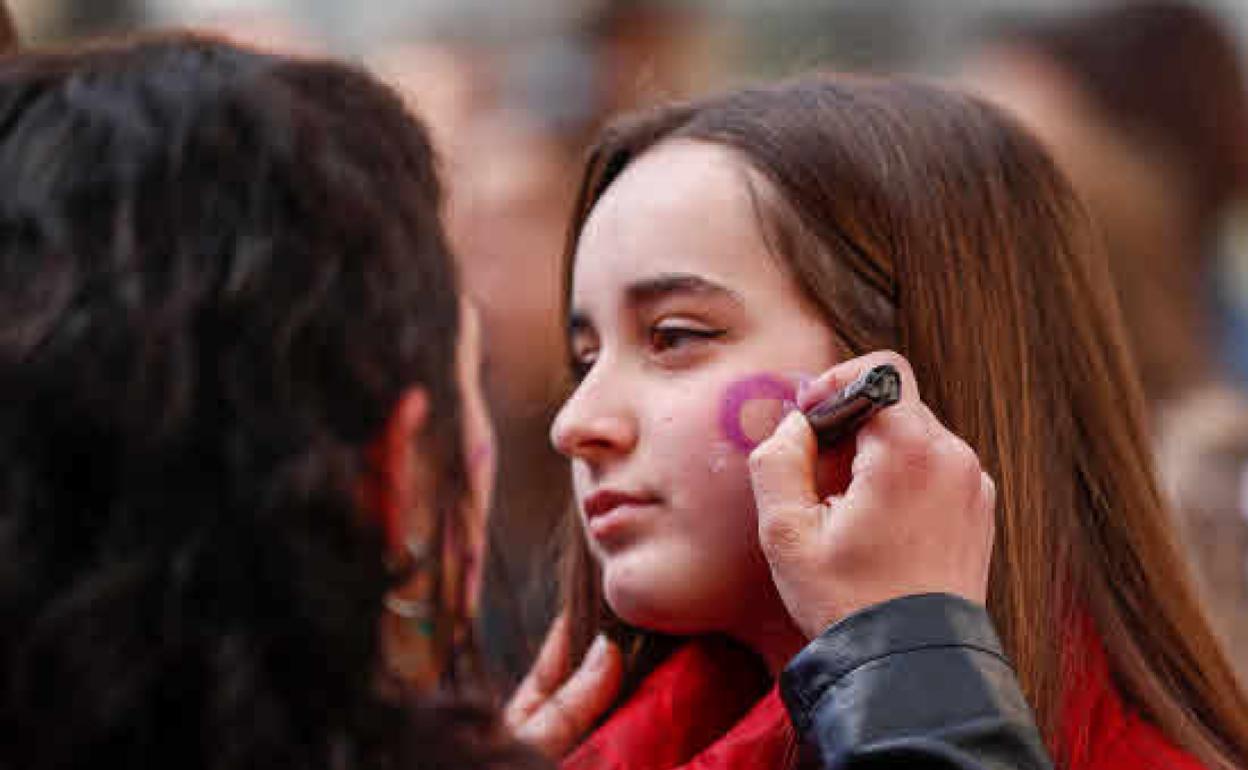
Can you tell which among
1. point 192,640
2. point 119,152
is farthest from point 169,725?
point 119,152

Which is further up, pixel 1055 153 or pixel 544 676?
pixel 1055 153

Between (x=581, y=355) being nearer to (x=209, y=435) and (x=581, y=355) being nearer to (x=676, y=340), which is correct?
(x=676, y=340)

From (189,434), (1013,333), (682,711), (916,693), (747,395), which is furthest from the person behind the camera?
(682,711)

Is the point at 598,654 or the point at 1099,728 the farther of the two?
the point at 598,654

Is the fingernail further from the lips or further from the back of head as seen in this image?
the back of head

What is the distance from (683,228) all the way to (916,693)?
1.94ft

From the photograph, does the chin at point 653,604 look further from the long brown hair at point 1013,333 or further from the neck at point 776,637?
the long brown hair at point 1013,333

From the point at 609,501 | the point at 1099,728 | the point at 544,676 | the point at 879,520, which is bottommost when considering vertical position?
the point at 544,676

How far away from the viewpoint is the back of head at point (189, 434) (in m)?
1.23

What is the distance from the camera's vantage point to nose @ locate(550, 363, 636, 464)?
6.08 feet

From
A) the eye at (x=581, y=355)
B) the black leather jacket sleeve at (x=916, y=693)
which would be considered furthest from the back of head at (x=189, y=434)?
the eye at (x=581, y=355)

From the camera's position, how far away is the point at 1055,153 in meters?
2.60

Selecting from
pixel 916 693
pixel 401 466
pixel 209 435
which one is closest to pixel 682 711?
pixel 916 693

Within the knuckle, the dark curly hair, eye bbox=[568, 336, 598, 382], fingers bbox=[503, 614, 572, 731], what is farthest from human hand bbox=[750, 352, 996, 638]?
fingers bbox=[503, 614, 572, 731]
